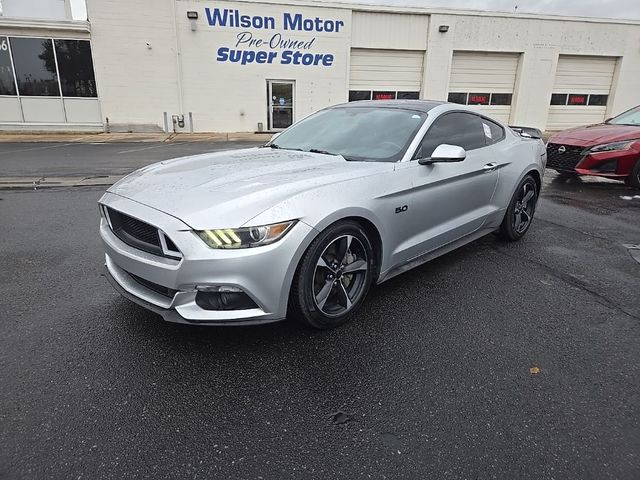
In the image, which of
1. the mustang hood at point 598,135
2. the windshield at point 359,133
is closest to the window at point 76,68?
the windshield at point 359,133

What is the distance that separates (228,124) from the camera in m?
18.9

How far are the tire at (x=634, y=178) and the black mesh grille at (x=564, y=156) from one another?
910 millimetres

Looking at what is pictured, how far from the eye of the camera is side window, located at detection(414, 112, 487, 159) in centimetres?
357

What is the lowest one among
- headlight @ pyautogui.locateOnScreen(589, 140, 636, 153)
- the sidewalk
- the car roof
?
the sidewalk

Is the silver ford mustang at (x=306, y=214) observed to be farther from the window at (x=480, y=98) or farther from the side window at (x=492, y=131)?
the window at (x=480, y=98)

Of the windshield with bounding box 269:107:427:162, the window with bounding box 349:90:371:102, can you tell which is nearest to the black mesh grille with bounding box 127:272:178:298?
the windshield with bounding box 269:107:427:162

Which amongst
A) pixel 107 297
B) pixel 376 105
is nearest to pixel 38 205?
pixel 107 297

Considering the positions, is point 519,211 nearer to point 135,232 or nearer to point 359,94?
point 135,232

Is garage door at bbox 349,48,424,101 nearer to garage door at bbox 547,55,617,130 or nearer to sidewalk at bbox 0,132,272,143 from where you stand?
sidewalk at bbox 0,132,272,143

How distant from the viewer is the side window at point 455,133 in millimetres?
3570

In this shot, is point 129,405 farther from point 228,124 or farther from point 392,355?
point 228,124

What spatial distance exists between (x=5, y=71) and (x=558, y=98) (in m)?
24.4

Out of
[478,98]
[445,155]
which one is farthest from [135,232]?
[478,98]

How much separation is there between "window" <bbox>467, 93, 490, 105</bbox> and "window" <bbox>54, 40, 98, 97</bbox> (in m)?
16.6
